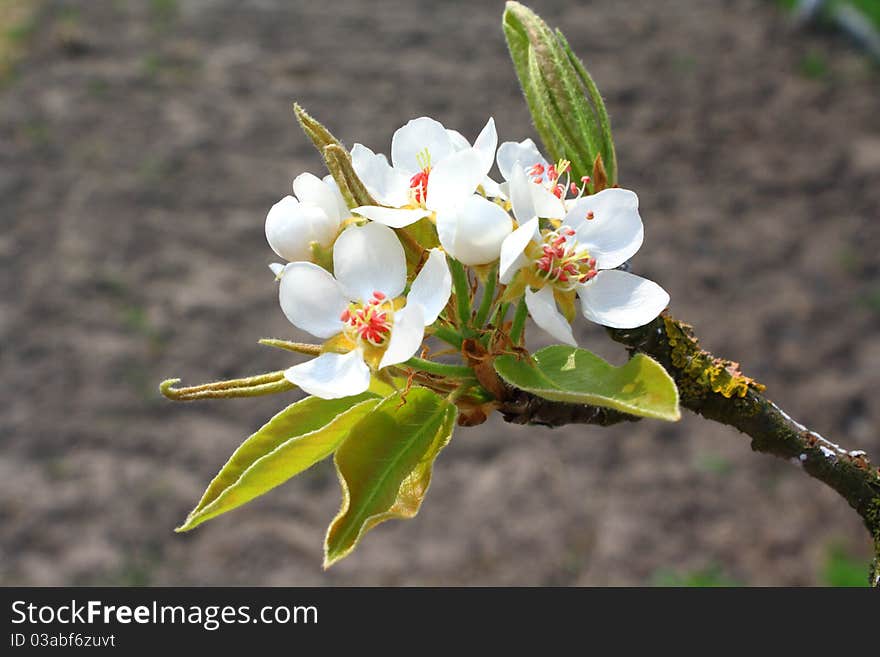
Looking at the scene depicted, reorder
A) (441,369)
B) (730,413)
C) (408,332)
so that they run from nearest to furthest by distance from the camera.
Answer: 1. (408,332)
2. (441,369)
3. (730,413)

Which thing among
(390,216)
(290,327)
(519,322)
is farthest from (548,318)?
(290,327)

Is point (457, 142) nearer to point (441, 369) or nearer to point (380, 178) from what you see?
point (380, 178)

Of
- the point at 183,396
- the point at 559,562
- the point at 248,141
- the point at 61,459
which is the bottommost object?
the point at 61,459

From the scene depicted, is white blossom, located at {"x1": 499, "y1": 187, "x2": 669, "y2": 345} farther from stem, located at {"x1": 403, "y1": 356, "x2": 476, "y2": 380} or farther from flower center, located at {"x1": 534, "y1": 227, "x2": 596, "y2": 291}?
stem, located at {"x1": 403, "y1": 356, "x2": 476, "y2": 380}

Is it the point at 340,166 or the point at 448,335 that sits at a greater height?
the point at 340,166

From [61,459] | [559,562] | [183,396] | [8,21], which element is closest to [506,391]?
[183,396]

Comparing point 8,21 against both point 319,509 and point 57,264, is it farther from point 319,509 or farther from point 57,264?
point 319,509

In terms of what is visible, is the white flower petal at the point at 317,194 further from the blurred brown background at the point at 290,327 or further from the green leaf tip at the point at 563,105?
the blurred brown background at the point at 290,327
